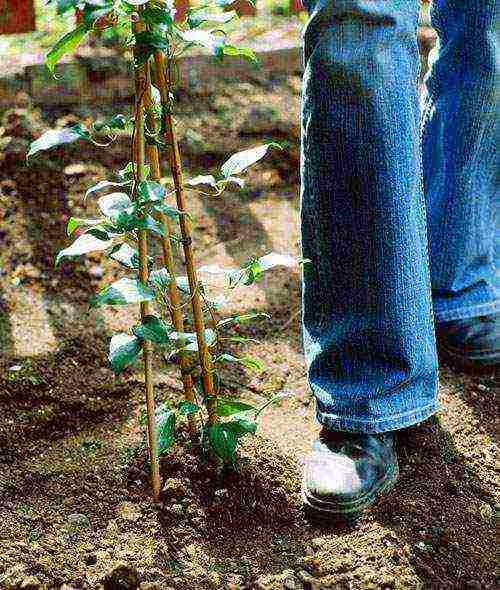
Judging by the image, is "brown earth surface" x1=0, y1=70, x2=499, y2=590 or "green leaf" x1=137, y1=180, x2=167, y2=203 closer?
"green leaf" x1=137, y1=180, x2=167, y2=203

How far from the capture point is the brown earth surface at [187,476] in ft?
6.07

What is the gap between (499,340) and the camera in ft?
8.09

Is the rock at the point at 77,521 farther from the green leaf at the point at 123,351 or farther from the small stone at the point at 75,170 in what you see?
the small stone at the point at 75,170

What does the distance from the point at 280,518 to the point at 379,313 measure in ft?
1.59

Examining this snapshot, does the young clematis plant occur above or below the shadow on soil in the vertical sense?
above

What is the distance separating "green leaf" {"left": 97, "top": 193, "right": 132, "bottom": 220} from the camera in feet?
5.46

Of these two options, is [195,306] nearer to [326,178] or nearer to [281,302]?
[326,178]

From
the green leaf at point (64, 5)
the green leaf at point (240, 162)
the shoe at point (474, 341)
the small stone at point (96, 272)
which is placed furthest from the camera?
the small stone at point (96, 272)

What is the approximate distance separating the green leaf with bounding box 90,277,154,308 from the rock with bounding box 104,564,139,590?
1.78ft

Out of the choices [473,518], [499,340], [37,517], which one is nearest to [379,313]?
[473,518]

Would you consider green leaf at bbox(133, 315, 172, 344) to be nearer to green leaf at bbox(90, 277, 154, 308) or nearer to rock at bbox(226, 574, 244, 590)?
green leaf at bbox(90, 277, 154, 308)

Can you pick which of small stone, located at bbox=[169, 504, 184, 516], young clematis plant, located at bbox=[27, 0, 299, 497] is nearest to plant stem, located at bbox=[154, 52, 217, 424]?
young clematis plant, located at bbox=[27, 0, 299, 497]

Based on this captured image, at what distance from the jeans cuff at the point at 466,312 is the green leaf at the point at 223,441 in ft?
2.72

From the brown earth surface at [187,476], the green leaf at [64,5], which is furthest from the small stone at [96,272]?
the green leaf at [64,5]
